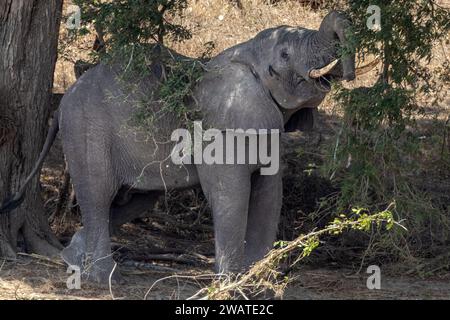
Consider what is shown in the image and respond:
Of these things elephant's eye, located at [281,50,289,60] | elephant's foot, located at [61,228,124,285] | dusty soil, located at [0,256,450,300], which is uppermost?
elephant's eye, located at [281,50,289,60]

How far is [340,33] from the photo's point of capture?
21.8ft

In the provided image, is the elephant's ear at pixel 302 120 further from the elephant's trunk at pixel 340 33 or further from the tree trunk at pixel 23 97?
the tree trunk at pixel 23 97

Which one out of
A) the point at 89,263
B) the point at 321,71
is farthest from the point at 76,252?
the point at 321,71

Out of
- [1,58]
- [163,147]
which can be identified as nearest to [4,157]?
[1,58]

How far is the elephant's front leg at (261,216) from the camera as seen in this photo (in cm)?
732

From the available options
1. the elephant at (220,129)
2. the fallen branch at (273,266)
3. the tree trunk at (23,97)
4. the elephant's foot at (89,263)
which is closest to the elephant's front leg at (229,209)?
the elephant at (220,129)

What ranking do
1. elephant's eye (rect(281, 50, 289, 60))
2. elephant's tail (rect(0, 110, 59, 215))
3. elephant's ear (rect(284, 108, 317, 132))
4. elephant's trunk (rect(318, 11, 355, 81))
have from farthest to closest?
elephant's tail (rect(0, 110, 59, 215)) → elephant's ear (rect(284, 108, 317, 132)) → elephant's eye (rect(281, 50, 289, 60)) → elephant's trunk (rect(318, 11, 355, 81))

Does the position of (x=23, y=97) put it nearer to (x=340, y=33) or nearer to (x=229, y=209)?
(x=229, y=209)

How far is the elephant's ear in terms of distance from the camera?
742 cm

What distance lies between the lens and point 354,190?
292 inches

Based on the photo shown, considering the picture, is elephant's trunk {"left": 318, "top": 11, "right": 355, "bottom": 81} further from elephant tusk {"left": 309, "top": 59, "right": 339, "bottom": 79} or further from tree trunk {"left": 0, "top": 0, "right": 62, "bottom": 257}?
tree trunk {"left": 0, "top": 0, "right": 62, "bottom": 257}

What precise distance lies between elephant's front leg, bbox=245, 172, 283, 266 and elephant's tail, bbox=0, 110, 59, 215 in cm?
145

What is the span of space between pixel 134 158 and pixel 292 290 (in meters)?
1.38

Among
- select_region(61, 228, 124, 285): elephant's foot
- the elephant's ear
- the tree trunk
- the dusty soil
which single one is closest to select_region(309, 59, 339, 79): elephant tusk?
the elephant's ear
